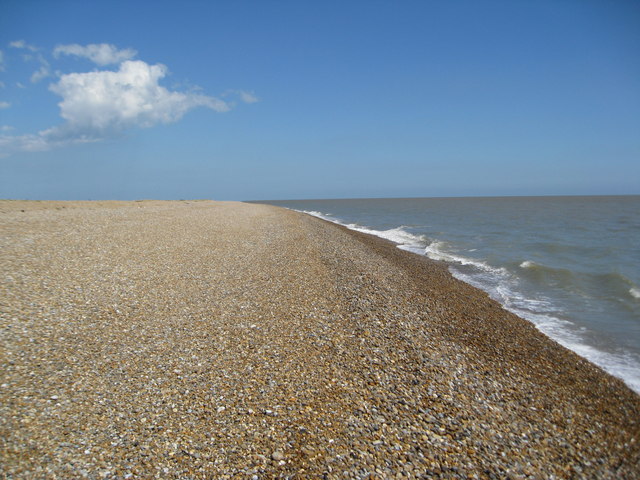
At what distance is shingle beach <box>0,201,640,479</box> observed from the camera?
422 centimetres

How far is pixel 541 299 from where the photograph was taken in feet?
43.3

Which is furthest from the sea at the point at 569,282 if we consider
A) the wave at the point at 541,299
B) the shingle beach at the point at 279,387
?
the shingle beach at the point at 279,387

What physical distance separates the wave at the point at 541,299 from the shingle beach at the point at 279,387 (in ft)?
2.22

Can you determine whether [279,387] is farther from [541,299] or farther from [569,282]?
[569,282]

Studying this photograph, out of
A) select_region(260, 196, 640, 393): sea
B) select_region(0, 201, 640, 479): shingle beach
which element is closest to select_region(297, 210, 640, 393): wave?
select_region(260, 196, 640, 393): sea

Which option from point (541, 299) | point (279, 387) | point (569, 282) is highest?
point (279, 387)

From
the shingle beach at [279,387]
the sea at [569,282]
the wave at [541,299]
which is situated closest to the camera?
the shingle beach at [279,387]

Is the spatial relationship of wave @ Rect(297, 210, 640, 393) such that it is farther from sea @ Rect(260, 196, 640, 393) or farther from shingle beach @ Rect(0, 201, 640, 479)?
shingle beach @ Rect(0, 201, 640, 479)

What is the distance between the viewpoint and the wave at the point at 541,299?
8.12 metres

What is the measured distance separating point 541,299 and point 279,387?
11663 mm

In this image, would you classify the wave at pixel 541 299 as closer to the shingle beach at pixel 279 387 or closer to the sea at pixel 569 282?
the sea at pixel 569 282

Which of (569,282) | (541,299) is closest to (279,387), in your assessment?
(541,299)

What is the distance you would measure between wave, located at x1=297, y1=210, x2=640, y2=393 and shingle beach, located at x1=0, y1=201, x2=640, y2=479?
677mm

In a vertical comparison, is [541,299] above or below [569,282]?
below
